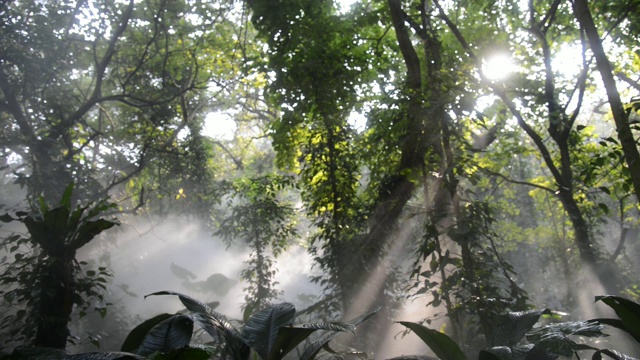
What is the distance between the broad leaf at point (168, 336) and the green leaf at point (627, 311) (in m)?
1.93

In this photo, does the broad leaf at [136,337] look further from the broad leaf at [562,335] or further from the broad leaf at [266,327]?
the broad leaf at [562,335]

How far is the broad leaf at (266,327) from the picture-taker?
2141 millimetres

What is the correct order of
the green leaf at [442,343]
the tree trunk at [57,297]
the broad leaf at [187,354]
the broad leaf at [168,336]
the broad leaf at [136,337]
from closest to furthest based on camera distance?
1. the broad leaf at [187,354]
2. the broad leaf at [168,336]
3. the green leaf at [442,343]
4. the broad leaf at [136,337]
5. the tree trunk at [57,297]

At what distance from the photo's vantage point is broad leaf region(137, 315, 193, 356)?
6.56 feet

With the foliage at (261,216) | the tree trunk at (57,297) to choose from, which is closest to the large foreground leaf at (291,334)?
the tree trunk at (57,297)

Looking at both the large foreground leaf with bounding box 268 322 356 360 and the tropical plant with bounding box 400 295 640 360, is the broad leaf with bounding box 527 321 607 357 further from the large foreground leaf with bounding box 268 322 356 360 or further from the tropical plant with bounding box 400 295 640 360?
the large foreground leaf with bounding box 268 322 356 360

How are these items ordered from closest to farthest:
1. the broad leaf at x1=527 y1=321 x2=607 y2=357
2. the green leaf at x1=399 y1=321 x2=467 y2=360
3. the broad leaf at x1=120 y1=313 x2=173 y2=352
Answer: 1. the broad leaf at x1=527 y1=321 x2=607 y2=357
2. the green leaf at x1=399 y1=321 x2=467 y2=360
3. the broad leaf at x1=120 y1=313 x2=173 y2=352

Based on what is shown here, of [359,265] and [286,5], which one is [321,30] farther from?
[359,265]

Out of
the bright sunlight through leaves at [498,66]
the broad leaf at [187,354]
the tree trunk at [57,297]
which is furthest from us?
the bright sunlight through leaves at [498,66]

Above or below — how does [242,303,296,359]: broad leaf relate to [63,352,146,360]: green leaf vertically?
above

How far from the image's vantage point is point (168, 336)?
2053 mm

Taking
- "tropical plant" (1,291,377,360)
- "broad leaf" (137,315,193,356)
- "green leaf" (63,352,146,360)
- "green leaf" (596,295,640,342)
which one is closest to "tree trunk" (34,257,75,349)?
"tropical plant" (1,291,377,360)

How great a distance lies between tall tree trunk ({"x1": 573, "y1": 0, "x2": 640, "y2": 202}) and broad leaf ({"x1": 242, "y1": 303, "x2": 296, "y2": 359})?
7.75ft

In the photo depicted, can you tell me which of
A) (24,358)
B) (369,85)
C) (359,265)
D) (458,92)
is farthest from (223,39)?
(24,358)
